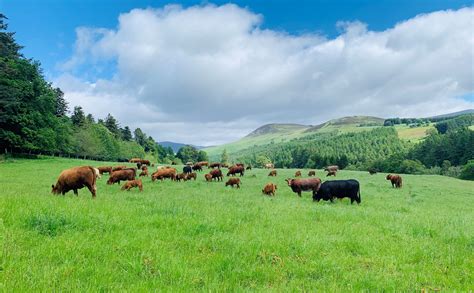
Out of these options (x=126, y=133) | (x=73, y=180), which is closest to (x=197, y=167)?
(x=73, y=180)

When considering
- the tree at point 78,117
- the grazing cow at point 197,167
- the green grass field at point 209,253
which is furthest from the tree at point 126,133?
the green grass field at point 209,253

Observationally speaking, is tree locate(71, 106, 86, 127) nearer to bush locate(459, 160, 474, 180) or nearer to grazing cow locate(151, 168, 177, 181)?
grazing cow locate(151, 168, 177, 181)

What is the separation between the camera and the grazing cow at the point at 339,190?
738 inches

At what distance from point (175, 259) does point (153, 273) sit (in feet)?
1.84

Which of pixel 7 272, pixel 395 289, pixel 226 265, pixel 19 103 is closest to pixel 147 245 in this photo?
pixel 226 265

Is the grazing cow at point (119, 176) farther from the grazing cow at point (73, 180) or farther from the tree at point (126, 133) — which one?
the tree at point (126, 133)

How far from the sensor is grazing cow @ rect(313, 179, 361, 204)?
61.5 feet

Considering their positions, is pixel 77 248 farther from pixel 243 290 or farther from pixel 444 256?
pixel 444 256

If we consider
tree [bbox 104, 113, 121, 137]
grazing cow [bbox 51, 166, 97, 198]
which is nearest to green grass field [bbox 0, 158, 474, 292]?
grazing cow [bbox 51, 166, 97, 198]

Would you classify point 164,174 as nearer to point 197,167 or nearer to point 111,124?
point 197,167

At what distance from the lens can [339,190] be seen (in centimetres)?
1891

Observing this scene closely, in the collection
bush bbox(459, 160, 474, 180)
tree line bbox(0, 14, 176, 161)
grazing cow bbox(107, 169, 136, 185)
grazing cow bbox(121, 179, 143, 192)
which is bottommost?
bush bbox(459, 160, 474, 180)

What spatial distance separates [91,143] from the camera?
80.6m

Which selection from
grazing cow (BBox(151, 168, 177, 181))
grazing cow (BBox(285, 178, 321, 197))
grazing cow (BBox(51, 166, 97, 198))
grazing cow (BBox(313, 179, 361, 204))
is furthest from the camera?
grazing cow (BBox(151, 168, 177, 181))
